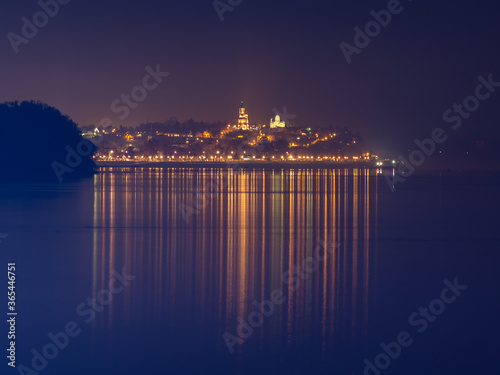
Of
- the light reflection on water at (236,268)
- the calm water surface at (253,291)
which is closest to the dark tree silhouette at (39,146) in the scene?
the light reflection on water at (236,268)

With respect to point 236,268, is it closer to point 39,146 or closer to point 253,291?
point 253,291

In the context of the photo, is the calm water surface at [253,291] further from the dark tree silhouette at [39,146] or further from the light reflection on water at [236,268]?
the dark tree silhouette at [39,146]

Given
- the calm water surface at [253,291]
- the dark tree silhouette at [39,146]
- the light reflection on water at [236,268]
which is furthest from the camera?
the dark tree silhouette at [39,146]

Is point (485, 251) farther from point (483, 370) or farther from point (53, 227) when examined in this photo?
point (53, 227)

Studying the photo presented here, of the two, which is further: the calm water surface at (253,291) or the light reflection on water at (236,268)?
the light reflection on water at (236,268)

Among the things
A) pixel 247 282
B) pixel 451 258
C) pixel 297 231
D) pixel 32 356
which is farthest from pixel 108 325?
pixel 297 231

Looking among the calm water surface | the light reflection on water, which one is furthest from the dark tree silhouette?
the calm water surface

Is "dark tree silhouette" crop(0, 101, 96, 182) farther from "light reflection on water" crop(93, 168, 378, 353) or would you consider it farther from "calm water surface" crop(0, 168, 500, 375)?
"calm water surface" crop(0, 168, 500, 375)
